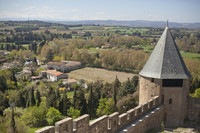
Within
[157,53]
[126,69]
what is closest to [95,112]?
[157,53]

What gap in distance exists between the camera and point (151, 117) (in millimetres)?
12141

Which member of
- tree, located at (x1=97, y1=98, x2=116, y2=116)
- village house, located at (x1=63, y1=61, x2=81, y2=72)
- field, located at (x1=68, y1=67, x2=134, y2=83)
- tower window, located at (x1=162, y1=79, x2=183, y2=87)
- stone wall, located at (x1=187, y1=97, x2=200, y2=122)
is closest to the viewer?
tower window, located at (x1=162, y1=79, x2=183, y2=87)

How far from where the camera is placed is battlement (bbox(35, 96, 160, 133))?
730 centimetres

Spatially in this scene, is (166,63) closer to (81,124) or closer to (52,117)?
(81,124)

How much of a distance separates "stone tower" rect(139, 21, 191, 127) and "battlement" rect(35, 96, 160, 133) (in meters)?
0.76

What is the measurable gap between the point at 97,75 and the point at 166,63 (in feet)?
209

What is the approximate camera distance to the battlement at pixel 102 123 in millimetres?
7301

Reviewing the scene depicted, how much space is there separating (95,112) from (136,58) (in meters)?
43.8

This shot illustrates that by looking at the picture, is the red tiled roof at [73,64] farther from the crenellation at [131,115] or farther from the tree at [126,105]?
the crenellation at [131,115]

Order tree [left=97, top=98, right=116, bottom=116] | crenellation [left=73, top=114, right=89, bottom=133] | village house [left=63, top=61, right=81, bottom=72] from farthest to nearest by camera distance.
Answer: village house [left=63, top=61, right=81, bottom=72], tree [left=97, top=98, right=116, bottom=116], crenellation [left=73, top=114, right=89, bottom=133]

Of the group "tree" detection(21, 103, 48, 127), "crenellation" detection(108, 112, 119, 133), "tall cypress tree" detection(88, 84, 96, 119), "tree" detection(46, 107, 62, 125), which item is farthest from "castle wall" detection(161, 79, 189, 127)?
"tall cypress tree" detection(88, 84, 96, 119)

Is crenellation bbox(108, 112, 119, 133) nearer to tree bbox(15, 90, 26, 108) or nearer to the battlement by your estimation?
the battlement

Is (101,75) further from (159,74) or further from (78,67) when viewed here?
(159,74)

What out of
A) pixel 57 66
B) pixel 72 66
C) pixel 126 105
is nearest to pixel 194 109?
pixel 126 105
